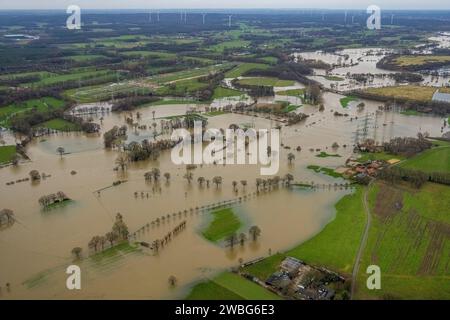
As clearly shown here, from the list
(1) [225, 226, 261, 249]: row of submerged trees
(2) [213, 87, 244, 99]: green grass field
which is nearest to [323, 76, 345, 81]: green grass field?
(2) [213, 87, 244, 99]: green grass field

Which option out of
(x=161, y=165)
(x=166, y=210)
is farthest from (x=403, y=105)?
(x=166, y=210)

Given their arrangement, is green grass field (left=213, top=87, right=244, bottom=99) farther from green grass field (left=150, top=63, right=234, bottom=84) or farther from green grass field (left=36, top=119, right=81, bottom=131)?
green grass field (left=36, top=119, right=81, bottom=131)

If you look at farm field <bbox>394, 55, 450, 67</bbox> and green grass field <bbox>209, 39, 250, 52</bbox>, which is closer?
farm field <bbox>394, 55, 450, 67</bbox>

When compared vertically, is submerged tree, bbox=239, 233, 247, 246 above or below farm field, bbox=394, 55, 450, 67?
below

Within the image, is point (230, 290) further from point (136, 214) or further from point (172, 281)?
point (136, 214)

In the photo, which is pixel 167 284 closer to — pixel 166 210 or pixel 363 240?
pixel 166 210

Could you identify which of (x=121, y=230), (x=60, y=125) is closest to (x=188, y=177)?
(x=121, y=230)
